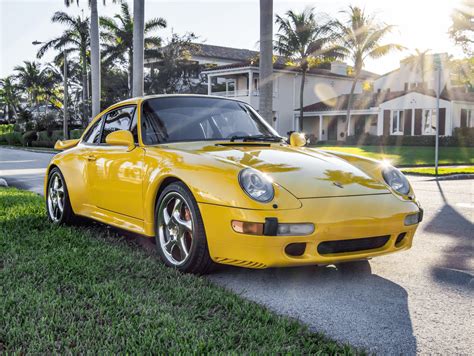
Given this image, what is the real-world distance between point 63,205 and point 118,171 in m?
1.39

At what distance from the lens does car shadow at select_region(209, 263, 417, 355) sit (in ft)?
10.2

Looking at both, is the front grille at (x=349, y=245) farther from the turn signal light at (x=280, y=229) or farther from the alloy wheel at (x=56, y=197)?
the alloy wheel at (x=56, y=197)

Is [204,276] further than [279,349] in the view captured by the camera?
Yes

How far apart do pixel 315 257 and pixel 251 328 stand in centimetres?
97

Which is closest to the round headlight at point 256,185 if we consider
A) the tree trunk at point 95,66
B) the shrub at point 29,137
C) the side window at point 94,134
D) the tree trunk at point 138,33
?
the side window at point 94,134

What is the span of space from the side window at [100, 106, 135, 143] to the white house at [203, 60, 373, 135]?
34.6 metres

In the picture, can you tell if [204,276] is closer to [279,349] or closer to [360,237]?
[360,237]

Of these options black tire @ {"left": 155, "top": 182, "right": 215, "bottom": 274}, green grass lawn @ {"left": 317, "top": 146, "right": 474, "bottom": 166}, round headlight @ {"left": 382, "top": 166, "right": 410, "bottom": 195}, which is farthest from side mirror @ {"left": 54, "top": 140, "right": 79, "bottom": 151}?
green grass lawn @ {"left": 317, "top": 146, "right": 474, "bottom": 166}

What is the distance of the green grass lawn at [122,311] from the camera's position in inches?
111

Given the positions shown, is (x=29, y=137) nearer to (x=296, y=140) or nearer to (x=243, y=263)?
(x=296, y=140)

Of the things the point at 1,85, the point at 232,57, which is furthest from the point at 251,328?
the point at 1,85

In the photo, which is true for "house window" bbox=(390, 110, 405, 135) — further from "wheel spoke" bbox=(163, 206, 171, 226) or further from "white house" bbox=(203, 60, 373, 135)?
"wheel spoke" bbox=(163, 206, 171, 226)

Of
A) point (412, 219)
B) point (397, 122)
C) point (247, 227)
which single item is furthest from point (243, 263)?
point (397, 122)

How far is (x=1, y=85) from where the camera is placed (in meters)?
97.2
